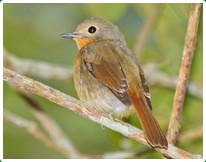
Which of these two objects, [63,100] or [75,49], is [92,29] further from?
[75,49]

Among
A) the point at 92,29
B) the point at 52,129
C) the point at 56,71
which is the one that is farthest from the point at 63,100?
the point at 56,71

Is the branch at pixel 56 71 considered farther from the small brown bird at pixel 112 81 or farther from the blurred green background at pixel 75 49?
the small brown bird at pixel 112 81

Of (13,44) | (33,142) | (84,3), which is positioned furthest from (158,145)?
(13,44)

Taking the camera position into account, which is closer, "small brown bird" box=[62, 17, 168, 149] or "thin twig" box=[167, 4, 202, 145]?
"thin twig" box=[167, 4, 202, 145]

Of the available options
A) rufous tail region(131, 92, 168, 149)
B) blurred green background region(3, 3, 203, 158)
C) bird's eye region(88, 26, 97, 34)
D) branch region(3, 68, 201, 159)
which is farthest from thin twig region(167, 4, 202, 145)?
bird's eye region(88, 26, 97, 34)

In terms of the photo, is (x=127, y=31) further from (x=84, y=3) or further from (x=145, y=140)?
(x=145, y=140)

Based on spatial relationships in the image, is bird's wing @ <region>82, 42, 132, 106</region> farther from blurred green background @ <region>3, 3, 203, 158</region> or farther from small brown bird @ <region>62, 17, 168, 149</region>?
blurred green background @ <region>3, 3, 203, 158</region>
